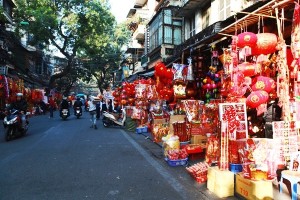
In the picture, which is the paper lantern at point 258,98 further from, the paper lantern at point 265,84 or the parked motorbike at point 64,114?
the parked motorbike at point 64,114

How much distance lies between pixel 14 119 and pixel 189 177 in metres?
8.41

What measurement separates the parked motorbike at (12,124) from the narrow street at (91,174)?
185 centimetres

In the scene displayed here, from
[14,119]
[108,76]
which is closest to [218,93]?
[14,119]

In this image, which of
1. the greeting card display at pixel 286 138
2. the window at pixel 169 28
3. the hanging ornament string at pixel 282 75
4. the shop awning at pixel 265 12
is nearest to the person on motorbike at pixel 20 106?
the shop awning at pixel 265 12

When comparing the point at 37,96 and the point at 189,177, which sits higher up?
the point at 37,96

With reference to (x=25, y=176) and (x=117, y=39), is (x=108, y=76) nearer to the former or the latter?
(x=117, y=39)

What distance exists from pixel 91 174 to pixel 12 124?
6906mm

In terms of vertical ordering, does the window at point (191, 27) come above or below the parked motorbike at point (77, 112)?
above

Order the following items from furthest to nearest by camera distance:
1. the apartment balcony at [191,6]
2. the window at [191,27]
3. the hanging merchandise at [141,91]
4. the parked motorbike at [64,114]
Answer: the parked motorbike at [64,114]
the window at [191,27]
the apartment balcony at [191,6]
the hanging merchandise at [141,91]

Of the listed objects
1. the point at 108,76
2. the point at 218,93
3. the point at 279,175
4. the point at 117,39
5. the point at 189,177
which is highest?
the point at 117,39

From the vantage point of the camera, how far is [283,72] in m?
6.00

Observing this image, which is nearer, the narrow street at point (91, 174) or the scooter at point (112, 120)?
the narrow street at point (91, 174)

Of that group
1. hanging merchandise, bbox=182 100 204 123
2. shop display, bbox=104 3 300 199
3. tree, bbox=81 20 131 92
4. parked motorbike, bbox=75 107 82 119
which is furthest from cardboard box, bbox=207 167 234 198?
tree, bbox=81 20 131 92

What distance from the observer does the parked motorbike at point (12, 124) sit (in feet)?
39.2
